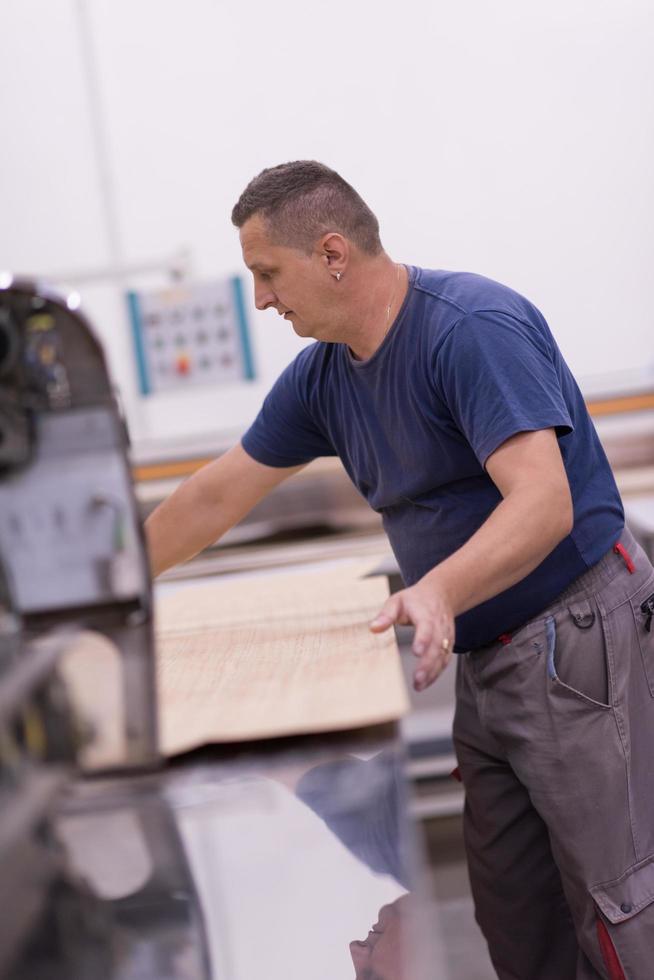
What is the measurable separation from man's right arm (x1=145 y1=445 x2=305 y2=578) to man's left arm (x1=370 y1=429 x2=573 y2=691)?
55 centimetres

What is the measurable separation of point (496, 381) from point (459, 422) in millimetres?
101

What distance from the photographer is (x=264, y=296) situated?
1.46 meters

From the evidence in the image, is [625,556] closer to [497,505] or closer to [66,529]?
[497,505]

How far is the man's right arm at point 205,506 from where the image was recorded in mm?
1634

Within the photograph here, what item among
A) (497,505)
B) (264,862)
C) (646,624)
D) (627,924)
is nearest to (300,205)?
(497,505)

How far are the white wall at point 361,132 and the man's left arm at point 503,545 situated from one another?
5.15 feet

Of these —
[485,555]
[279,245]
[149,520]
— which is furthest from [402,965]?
[149,520]

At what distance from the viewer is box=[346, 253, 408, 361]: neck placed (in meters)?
1.42

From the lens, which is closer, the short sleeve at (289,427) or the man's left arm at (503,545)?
the man's left arm at (503,545)

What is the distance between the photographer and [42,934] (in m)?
0.58

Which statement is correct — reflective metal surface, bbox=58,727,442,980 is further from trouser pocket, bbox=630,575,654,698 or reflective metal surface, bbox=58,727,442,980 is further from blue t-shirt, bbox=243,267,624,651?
trouser pocket, bbox=630,575,654,698

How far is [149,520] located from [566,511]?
2.39ft

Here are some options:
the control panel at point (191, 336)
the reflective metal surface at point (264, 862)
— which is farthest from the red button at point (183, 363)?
the reflective metal surface at point (264, 862)

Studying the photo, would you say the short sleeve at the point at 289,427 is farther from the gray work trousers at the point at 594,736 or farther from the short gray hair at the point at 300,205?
the gray work trousers at the point at 594,736
